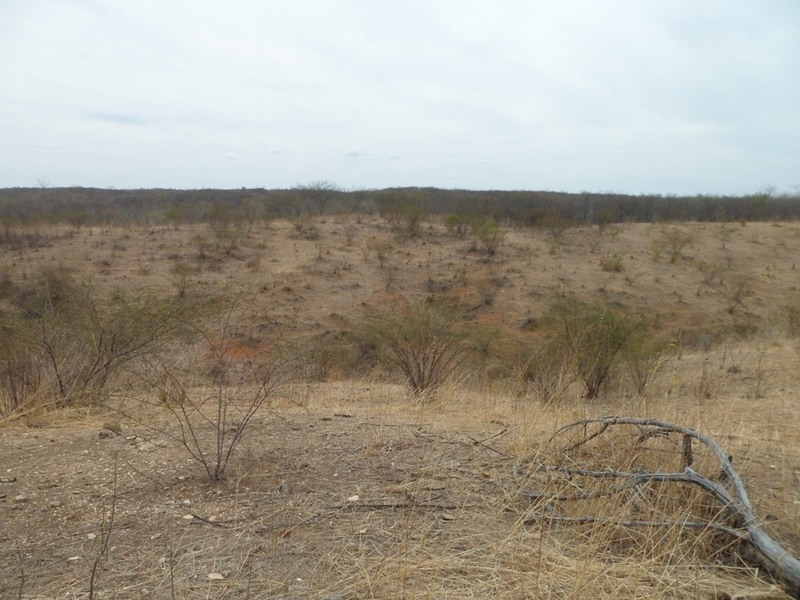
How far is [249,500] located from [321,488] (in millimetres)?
412

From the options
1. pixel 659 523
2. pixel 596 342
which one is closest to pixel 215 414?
pixel 659 523

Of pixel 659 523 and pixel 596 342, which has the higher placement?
pixel 659 523

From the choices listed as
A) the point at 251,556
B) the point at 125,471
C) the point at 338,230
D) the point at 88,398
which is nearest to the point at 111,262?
the point at 338,230

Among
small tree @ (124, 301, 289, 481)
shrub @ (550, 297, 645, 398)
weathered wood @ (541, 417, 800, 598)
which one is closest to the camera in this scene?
weathered wood @ (541, 417, 800, 598)

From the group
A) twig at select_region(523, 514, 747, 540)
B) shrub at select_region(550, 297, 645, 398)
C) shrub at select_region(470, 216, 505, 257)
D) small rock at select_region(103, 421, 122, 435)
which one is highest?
shrub at select_region(470, 216, 505, 257)

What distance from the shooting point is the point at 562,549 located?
3.00 meters

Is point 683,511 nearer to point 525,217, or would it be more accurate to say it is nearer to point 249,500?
point 249,500

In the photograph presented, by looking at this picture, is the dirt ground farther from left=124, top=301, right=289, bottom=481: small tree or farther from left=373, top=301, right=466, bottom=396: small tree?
left=373, top=301, right=466, bottom=396: small tree

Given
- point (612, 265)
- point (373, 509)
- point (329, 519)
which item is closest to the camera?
point (329, 519)

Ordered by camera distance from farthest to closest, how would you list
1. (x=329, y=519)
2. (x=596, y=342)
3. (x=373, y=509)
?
(x=596, y=342), (x=373, y=509), (x=329, y=519)

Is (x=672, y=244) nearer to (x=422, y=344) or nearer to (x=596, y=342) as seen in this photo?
(x=596, y=342)

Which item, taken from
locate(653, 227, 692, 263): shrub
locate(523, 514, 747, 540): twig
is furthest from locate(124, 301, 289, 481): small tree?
locate(653, 227, 692, 263): shrub

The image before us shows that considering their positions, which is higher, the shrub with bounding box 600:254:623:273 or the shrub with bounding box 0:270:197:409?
the shrub with bounding box 0:270:197:409

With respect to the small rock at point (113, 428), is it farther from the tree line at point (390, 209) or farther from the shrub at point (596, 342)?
the tree line at point (390, 209)
